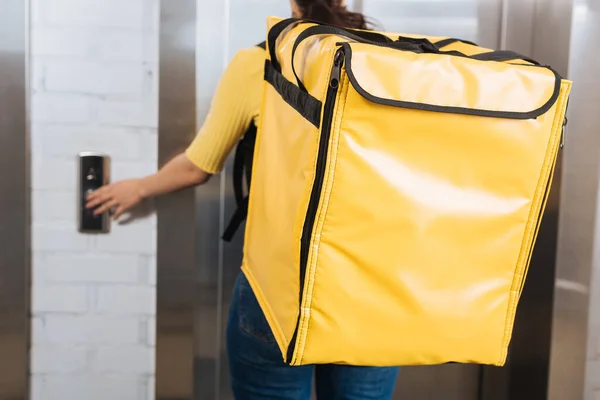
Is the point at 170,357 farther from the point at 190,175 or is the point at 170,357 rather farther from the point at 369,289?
the point at 369,289

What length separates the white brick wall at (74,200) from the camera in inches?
61.9

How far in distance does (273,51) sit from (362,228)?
0.37 meters

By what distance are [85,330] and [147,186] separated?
0.42m

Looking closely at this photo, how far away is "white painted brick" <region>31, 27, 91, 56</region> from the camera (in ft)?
5.14

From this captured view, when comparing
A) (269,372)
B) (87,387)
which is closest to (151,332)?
(87,387)

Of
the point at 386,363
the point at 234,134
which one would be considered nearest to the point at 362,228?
the point at 386,363

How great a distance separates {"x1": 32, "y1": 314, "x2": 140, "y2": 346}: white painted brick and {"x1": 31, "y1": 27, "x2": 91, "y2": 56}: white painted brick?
0.65 m

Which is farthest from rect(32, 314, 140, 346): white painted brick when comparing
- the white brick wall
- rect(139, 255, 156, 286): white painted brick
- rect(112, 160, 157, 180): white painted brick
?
rect(112, 160, 157, 180): white painted brick

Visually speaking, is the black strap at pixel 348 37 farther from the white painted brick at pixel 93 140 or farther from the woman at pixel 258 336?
the white painted brick at pixel 93 140

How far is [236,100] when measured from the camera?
123 centimetres

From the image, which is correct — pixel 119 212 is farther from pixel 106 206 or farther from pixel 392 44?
pixel 392 44

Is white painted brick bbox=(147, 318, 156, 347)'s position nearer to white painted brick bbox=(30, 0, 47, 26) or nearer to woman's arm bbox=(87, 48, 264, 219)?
woman's arm bbox=(87, 48, 264, 219)

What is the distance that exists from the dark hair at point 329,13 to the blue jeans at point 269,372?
0.50 m


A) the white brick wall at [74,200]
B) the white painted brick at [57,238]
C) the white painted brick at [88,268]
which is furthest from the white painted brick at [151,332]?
the white painted brick at [57,238]
